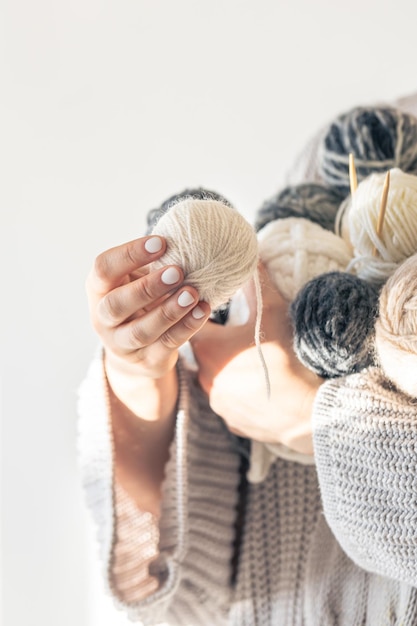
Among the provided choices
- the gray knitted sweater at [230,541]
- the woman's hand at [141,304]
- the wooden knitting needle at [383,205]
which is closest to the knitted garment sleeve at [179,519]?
the gray knitted sweater at [230,541]

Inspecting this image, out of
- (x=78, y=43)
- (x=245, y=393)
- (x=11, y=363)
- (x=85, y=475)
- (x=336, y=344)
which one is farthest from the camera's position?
(x=78, y=43)

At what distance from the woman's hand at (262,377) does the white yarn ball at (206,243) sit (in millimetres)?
95

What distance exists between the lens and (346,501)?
0.58 m

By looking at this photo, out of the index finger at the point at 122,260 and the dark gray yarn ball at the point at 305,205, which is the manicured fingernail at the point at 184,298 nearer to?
the index finger at the point at 122,260

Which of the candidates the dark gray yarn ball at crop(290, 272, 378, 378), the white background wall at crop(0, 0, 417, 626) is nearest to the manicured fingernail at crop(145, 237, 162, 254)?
the dark gray yarn ball at crop(290, 272, 378, 378)

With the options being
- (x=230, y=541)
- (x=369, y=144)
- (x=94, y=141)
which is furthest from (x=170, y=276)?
(x=94, y=141)

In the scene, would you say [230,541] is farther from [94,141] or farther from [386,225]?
[94,141]

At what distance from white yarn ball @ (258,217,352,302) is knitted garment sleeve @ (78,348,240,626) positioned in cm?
17

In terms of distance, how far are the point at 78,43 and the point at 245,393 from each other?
1.97ft

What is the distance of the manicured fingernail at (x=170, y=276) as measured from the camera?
502mm

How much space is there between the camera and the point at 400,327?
513mm

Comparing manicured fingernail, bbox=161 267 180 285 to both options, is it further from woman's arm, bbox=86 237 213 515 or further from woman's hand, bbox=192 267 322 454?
woman's hand, bbox=192 267 322 454

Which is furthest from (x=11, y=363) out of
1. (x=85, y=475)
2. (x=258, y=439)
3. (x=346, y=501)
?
(x=346, y=501)

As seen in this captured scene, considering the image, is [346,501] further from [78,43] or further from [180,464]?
[78,43]
